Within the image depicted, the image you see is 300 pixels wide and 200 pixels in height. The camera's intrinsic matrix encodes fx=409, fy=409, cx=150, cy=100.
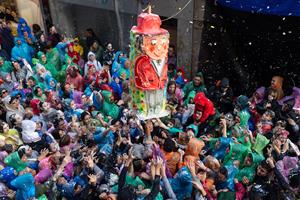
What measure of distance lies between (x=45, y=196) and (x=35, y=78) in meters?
3.42

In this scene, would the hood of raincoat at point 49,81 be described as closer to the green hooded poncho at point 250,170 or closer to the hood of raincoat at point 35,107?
the hood of raincoat at point 35,107

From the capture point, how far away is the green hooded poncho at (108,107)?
21.4 ft

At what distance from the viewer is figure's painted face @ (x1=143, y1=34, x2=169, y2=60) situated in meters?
4.16

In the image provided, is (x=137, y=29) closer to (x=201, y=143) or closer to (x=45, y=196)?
(x=201, y=143)

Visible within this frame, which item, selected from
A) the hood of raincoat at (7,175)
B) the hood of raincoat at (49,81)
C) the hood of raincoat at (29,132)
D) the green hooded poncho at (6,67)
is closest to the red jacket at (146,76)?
the hood of raincoat at (7,175)

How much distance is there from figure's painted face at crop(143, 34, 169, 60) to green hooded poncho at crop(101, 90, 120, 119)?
239cm

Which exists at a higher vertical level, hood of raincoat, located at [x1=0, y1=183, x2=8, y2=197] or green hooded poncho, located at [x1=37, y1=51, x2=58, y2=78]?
green hooded poncho, located at [x1=37, y1=51, x2=58, y2=78]

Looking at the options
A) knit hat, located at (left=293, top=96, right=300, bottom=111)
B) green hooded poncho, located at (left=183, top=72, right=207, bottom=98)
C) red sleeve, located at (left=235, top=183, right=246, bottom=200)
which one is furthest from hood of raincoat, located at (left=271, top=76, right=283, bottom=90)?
red sleeve, located at (left=235, top=183, right=246, bottom=200)

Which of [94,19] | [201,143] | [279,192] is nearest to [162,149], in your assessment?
[201,143]

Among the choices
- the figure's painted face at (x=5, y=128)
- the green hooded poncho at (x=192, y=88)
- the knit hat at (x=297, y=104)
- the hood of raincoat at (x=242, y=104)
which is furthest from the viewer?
the green hooded poncho at (x=192, y=88)

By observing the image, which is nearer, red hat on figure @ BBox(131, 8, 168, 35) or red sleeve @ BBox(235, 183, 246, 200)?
red hat on figure @ BBox(131, 8, 168, 35)

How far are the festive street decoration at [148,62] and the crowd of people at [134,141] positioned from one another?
0.74 meters

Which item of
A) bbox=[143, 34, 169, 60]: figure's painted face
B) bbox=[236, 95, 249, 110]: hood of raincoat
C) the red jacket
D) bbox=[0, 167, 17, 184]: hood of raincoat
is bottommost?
bbox=[0, 167, 17, 184]: hood of raincoat

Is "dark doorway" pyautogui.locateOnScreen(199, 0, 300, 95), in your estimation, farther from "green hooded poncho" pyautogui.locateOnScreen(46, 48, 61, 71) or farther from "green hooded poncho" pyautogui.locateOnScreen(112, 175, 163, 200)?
"green hooded poncho" pyautogui.locateOnScreen(112, 175, 163, 200)
